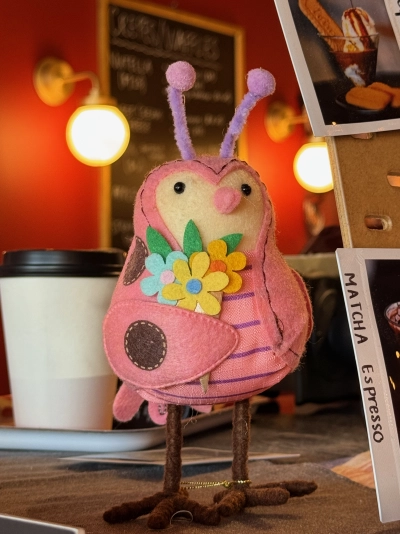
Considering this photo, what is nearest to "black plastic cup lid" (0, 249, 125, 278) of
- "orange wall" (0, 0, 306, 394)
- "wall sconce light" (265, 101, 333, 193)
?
"orange wall" (0, 0, 306, 394)

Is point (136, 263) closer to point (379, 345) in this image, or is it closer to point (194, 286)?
point (194, 286)

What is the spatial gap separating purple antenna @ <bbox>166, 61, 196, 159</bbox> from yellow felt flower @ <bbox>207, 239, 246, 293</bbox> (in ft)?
0.26

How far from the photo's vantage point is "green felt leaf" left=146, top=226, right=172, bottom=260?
0.54 m

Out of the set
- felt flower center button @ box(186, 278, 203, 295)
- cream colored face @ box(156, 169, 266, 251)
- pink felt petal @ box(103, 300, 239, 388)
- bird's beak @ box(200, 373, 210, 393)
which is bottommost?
bird's beak @ box(200, 373, 210, 393)

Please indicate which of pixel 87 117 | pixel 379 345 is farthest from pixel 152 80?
pixel 379 345

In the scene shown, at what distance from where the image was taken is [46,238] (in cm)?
244

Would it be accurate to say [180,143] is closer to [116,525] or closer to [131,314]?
[131,314]

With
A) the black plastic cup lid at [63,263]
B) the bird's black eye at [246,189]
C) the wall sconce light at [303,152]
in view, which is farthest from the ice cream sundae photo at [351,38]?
the wall sconce light at [303,152]

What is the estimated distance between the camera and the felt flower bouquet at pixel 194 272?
53 centimetres

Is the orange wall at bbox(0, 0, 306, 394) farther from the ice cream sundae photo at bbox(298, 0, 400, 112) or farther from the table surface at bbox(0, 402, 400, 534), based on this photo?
the ice cream sundae photo at bbox(298, 0, 400, 112)

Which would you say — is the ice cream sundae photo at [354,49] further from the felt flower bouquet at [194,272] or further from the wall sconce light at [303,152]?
the wall sconce light at [303,152]

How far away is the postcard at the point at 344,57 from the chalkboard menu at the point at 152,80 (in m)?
1.98

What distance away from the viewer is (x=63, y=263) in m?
0.83

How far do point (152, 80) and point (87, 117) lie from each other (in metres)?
0.60
